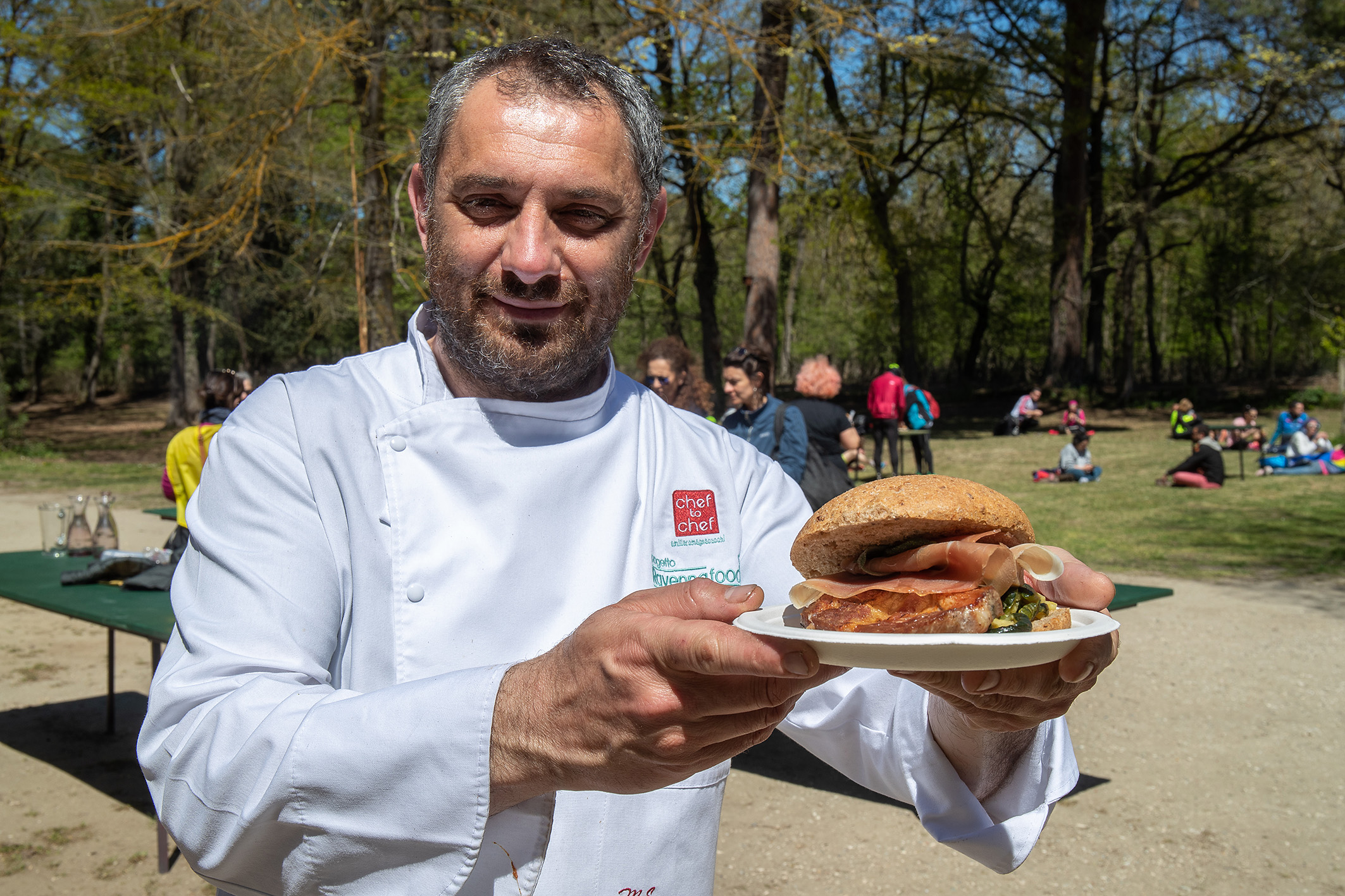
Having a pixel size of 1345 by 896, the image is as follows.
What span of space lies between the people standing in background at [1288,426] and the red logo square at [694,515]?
67.0 ft

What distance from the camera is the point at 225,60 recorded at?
419 inches

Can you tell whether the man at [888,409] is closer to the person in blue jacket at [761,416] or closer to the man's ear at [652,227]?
the person in blue jacket at [761,416]

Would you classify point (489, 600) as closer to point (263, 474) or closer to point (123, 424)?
point (263, 474)

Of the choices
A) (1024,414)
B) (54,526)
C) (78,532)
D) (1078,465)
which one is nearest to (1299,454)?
(1078,465)

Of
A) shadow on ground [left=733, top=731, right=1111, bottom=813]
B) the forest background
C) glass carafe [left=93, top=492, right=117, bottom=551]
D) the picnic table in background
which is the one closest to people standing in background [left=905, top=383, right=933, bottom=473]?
the forest background

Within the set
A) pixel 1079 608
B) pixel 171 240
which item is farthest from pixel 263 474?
pixel 171 240

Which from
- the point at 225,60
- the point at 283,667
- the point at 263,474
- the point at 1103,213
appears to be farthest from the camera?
the point at 1103,213

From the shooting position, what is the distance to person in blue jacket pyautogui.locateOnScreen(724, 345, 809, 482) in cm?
795

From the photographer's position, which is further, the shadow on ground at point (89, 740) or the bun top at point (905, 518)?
the shadow on ground at point (89, 740)

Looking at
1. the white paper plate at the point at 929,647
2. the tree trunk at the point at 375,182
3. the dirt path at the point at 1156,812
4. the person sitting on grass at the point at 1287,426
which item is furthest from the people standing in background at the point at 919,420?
the white paper plate at the point at 929,647

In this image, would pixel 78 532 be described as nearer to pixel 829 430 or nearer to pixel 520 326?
pixel 829 430

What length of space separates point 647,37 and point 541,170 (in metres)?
8.68

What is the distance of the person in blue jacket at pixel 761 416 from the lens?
795 cm

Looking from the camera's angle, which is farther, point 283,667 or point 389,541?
point 389,541
